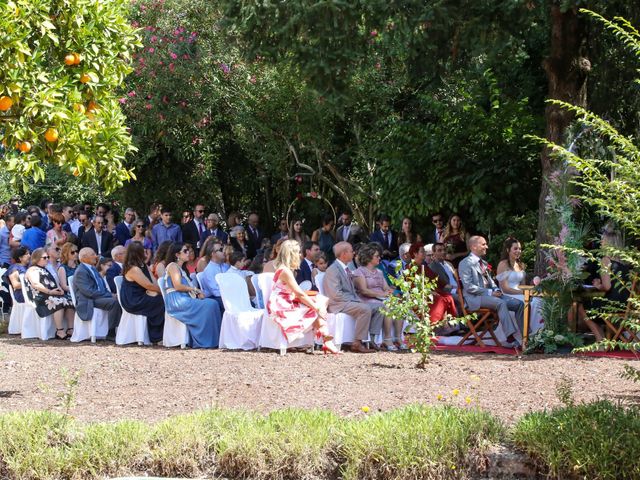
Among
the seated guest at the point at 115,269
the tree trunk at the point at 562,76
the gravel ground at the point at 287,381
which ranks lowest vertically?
the gravel ground at the point at 287,381

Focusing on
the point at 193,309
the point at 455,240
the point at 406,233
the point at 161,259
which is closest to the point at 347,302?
the point at 193,309

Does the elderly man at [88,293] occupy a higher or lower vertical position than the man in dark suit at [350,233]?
lower

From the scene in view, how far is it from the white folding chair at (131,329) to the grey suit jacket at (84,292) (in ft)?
1.61

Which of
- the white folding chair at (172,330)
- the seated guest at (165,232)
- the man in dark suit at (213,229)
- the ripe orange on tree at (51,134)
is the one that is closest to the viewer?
the ripe orange on tree at (51,134)

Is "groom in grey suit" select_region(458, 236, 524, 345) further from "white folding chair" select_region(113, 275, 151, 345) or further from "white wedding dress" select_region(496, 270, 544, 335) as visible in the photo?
"white folding chair" select_region(113, 275, 151, 345)

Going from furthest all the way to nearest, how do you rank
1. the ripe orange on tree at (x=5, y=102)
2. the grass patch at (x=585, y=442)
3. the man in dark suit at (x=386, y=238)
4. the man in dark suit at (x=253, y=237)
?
the man in dark suit at (x=253, y=237), the man in dark suit at (x=386, y=238), the ripe orange on tree at (x=5, y=102), the grass patch at (x=585, y=442)

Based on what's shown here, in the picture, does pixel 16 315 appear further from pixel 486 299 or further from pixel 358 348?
pixel 486 299

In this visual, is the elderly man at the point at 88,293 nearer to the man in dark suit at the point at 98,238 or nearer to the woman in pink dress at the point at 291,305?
the woman in pink dress at the point at 291,305

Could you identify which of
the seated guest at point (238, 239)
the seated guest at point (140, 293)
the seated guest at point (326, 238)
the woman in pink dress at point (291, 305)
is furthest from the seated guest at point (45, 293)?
the seated guest at point (326, 238)

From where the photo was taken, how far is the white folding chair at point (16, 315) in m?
14.8

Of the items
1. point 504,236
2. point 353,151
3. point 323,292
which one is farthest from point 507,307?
point 353,151

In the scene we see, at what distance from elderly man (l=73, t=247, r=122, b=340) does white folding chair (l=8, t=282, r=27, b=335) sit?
1.17 m

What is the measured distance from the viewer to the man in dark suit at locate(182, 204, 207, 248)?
1788 cm

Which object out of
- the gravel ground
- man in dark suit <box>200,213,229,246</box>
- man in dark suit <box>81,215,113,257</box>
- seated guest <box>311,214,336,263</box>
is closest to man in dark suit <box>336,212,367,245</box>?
seated guest <box>311,214,336,263</box>
